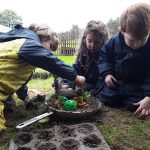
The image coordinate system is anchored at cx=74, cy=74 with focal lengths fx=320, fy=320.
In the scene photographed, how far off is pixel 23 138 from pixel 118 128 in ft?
2.53

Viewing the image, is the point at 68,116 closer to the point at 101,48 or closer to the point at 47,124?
the point at 47,124

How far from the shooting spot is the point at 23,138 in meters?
2.26

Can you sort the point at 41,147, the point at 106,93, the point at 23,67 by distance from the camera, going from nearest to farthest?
the point at 41,147 < the point at 23,67 < the point at 106,93

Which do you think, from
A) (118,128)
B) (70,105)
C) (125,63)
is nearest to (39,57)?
(70,105)

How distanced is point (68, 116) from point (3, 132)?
0.52 metres

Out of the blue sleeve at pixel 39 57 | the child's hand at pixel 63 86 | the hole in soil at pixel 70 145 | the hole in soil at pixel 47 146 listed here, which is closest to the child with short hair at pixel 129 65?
the child's hand at pixel 63 86

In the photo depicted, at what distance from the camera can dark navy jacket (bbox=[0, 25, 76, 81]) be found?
2.47 m

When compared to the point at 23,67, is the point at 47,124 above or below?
below

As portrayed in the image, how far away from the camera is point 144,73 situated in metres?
3.08

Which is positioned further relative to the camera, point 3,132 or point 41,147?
point 3,132

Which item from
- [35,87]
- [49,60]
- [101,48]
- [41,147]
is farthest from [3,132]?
[35,87]

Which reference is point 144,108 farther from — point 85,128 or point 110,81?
point 85,128

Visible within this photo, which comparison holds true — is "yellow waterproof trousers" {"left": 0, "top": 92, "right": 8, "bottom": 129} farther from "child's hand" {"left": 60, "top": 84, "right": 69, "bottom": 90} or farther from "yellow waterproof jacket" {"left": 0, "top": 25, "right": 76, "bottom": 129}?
"child's hand" {"left": 60, "top": 84, "right": 69, "bottom": 90}

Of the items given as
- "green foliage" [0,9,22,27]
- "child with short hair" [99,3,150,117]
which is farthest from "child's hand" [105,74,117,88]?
"green foliage" [0,9,22,27]
